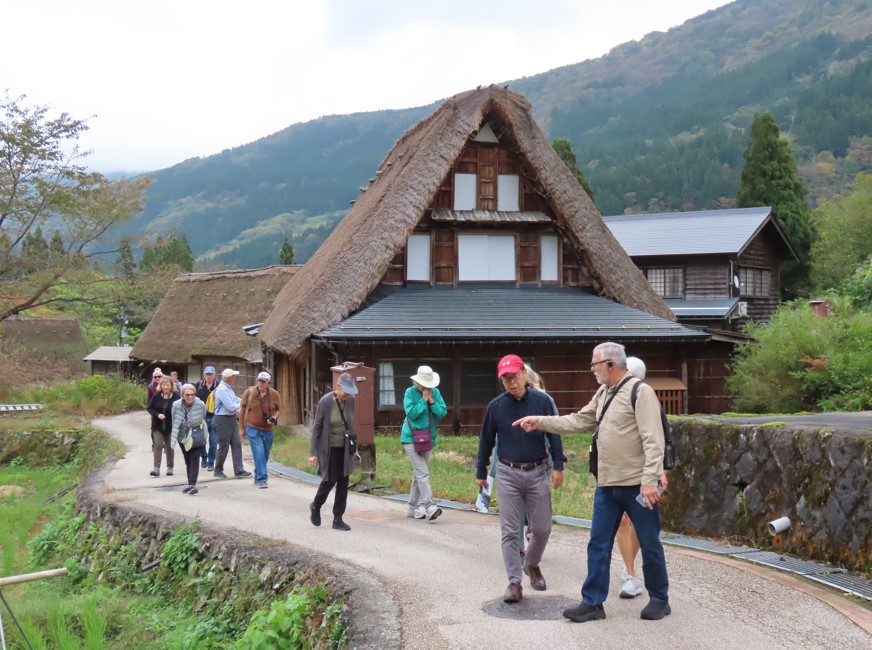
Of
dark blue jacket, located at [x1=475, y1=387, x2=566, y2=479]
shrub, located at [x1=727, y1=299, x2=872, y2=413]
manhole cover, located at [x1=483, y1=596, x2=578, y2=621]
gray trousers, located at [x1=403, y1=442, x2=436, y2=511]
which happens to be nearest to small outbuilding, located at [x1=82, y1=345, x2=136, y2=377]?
shrub, located at [x1=727, y1=299, x2=872, y2=413]

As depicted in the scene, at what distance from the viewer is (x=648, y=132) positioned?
111875mm

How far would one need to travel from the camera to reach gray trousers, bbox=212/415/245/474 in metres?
14.1

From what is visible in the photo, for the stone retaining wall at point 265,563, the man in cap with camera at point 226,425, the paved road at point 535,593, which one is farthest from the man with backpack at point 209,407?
the paved road at point 535,593

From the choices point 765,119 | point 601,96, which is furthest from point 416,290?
point 601,96

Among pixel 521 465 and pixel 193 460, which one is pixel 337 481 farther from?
pixel 193 460

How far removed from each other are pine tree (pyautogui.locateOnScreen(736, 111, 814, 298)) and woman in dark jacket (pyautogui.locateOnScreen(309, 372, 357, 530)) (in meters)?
32.1

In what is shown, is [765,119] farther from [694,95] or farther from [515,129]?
[694,95]

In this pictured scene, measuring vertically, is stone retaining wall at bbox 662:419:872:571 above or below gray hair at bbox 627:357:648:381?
below

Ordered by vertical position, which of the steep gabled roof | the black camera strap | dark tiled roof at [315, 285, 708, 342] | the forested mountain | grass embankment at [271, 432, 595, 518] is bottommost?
grass embankment at [271, 432, 595, 518]

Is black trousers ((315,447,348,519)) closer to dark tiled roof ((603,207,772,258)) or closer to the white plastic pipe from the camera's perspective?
the white plastic pipe

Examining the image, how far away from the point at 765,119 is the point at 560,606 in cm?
3515

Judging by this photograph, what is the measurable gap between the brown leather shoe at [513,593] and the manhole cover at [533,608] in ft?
0.11

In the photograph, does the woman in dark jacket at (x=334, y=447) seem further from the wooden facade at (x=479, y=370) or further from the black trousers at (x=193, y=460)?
the wooden facade at (x=479, y=370)

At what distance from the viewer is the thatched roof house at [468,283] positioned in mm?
20250
